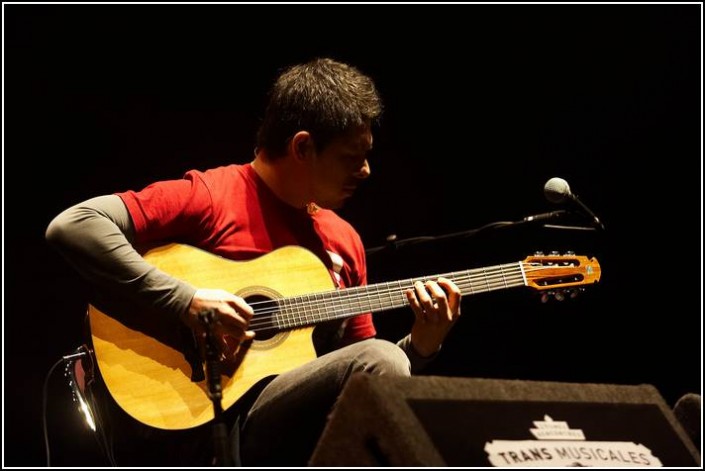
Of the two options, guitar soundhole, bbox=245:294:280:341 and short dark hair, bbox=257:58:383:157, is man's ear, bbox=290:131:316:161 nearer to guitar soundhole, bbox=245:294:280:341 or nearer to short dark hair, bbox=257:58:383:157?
short dark hair, bbox=257:58:383:157

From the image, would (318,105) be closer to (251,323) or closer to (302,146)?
(302,146)

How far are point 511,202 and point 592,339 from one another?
2.62 feet

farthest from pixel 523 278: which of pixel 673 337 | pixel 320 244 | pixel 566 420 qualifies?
pixel 673 337

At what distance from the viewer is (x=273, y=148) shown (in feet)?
8.87

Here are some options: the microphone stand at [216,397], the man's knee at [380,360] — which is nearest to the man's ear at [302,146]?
the man's knee at [380,360]

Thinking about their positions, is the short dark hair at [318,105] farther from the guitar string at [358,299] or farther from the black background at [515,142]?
the black background at [515,142]

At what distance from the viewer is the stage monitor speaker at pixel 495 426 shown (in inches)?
59.8

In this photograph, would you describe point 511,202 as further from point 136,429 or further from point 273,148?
point 136,429

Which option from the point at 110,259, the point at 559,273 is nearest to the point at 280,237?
the point at 110,259

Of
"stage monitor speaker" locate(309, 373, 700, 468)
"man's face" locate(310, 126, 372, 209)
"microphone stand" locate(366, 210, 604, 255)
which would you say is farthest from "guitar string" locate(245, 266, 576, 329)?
"stage monitor speaker" locate(309, 373, 700, 468)

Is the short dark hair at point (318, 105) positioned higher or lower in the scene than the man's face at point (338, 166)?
higher

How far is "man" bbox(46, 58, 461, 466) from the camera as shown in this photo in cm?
213

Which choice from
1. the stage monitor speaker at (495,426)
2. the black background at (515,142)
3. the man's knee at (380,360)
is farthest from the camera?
the black background at (515,142)

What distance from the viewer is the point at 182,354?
224cm
